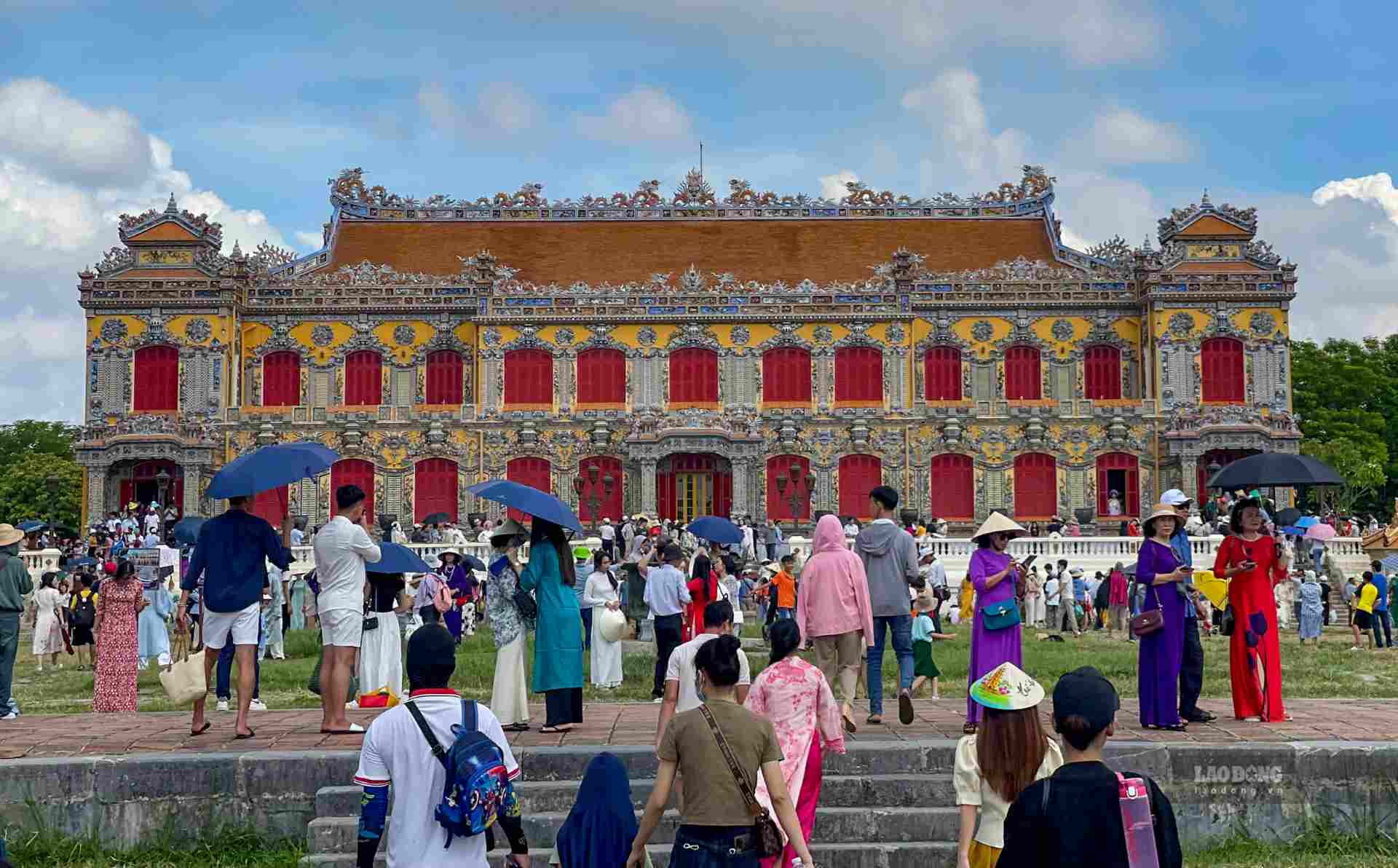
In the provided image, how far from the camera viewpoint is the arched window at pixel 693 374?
131 feet

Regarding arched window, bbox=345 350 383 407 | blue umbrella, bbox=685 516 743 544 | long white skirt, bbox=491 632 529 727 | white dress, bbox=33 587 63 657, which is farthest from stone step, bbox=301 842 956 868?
arched window, bbox=345 350 383 407

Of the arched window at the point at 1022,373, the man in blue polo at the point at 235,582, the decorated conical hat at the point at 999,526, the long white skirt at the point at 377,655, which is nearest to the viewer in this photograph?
the decorated conical hat at the point at 999,526

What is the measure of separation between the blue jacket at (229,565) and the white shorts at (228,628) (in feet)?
0.19

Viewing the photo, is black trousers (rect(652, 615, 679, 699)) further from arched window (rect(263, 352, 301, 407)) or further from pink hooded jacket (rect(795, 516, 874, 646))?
arched window (rect(263, 352, 301, 407))

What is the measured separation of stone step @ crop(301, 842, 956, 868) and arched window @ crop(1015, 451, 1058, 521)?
31513 millimetres

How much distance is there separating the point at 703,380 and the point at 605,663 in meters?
24.9

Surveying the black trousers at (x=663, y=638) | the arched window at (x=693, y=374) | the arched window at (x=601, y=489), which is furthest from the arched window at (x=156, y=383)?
the black trousers at (x=663, y=638)

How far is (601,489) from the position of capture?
129ft

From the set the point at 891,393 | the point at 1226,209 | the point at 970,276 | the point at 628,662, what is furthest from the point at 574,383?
the point at 628,662

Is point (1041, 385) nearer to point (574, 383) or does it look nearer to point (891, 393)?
point (891, 393)

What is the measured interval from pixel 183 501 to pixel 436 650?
3514cm

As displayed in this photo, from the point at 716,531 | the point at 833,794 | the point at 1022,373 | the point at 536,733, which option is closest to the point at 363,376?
the point at 1022,373

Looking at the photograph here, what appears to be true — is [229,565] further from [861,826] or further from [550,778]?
[861,826]

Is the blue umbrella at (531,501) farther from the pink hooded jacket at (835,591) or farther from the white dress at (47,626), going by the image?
the white dress at (47,626)
